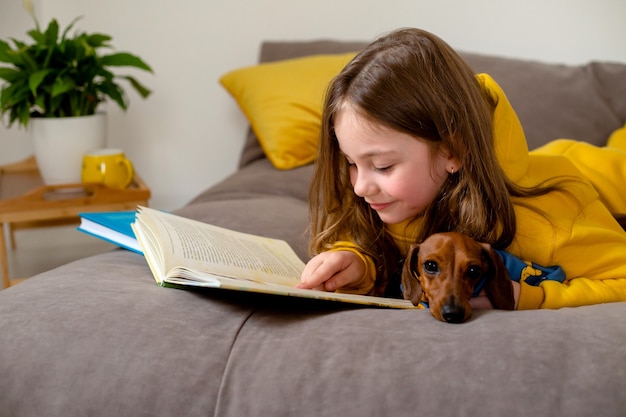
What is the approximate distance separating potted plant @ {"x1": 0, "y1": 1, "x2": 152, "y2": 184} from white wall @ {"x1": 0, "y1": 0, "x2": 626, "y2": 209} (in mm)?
432

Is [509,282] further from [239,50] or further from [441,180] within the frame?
[239,50]

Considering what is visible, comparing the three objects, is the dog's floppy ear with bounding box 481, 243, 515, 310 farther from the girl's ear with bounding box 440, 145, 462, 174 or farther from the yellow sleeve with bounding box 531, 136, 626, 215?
the yellow sleeve with bounding box 531, 136, 626, 215

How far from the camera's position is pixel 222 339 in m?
1.02

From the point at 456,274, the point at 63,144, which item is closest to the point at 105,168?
the point at 63,144

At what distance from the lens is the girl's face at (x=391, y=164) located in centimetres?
116

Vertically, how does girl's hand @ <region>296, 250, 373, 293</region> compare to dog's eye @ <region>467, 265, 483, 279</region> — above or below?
below

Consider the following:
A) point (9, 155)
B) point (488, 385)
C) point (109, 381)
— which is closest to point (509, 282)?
point (488, 385)

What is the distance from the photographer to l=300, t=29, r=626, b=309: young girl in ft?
3.79

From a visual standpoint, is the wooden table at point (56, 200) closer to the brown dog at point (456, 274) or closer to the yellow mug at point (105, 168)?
the yellow mug at point (105, 168)

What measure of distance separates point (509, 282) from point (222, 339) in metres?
0.41

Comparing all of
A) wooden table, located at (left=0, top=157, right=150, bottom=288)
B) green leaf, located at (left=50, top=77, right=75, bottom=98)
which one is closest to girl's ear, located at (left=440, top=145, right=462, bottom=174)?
wooden table, located at (left=0, top=157, right=150, bottom=288)

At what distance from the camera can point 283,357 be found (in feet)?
→ 3.20

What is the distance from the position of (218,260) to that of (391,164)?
30 cm

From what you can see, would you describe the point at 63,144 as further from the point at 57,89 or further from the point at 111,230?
the point at 111,230
